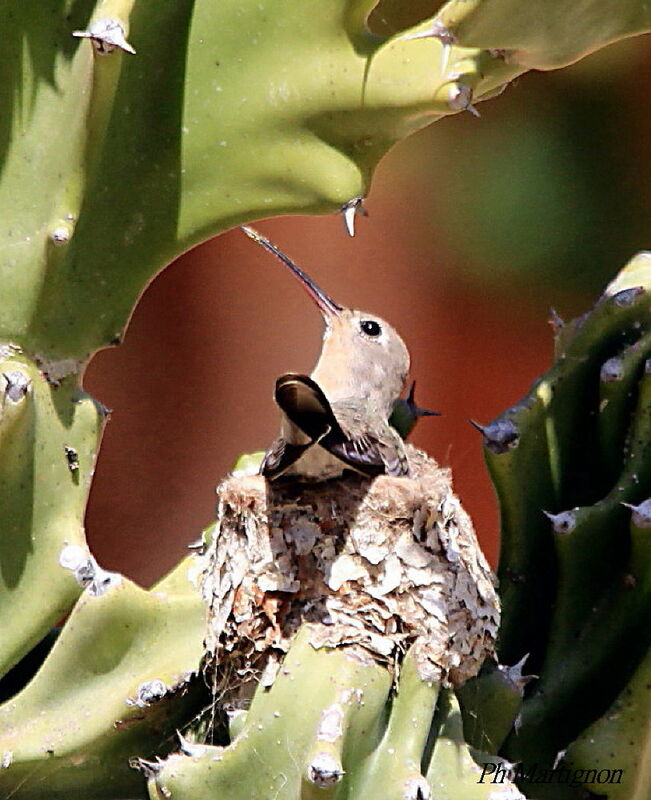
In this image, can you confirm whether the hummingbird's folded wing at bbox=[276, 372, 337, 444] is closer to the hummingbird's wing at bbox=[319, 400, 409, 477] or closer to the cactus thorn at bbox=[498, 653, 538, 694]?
the hummingbird's wing at bbox=[319, 400, 409, 477]

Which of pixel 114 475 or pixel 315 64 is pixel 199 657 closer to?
pixel 315 64

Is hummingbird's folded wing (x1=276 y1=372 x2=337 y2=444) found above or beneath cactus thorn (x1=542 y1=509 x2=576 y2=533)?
above

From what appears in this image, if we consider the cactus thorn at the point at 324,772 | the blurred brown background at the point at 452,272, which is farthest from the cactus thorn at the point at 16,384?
the blurred brown background at the point at 452,272

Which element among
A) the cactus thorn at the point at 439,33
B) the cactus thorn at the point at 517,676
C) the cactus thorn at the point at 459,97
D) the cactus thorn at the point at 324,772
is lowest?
the cactus thorn at the point at 517,676

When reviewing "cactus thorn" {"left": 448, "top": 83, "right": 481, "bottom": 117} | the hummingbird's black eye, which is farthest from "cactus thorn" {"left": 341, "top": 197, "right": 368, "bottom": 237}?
the hummingbird's black eye

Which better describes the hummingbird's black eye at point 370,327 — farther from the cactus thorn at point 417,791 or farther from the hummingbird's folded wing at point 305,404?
the cactus thorn at point 417,791

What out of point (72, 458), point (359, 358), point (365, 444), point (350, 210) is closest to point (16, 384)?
point (72, 458)

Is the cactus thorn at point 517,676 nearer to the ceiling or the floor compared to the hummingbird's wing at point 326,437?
nearer to the floor

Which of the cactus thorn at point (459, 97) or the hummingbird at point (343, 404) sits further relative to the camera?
the hummingbird at point (343, 404)
